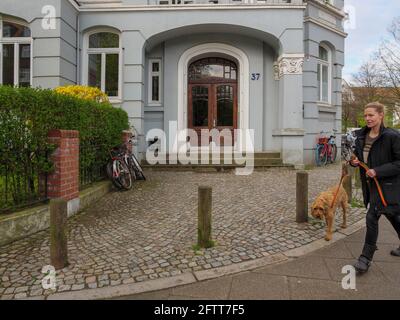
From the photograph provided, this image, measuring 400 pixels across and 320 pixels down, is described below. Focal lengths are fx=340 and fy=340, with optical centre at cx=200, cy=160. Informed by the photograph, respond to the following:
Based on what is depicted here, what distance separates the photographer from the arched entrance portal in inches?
542

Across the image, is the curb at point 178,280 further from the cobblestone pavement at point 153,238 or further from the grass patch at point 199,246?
the grass patch at point 199,246

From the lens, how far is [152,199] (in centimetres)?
724

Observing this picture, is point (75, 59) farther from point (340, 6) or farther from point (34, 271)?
point (340, 6)

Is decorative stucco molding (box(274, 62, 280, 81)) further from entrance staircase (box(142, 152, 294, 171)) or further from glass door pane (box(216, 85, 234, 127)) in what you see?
entrance staircase (box(142, 152, 294, 171))

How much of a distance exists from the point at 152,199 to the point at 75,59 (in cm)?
754

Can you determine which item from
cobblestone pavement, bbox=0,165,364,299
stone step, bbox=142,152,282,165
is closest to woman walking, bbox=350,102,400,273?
cobblestone pavement, bbox=0,165,364,299

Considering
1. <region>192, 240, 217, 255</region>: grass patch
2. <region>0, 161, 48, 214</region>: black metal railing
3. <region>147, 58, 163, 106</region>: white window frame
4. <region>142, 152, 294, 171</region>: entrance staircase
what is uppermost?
<region>147, 58, 163, 106</region>: white window frame

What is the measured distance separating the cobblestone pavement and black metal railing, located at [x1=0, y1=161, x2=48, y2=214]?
22.8 inches

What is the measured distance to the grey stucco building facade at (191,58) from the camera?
11.4 metres

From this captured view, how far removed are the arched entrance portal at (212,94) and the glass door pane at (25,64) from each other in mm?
Answer: 5828

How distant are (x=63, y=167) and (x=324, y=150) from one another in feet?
34.8

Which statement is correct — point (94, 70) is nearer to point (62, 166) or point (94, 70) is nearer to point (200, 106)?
point (200, 106)

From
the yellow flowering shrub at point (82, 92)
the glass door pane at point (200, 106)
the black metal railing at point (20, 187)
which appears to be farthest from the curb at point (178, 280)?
the glass door pane at point (200, 106)
